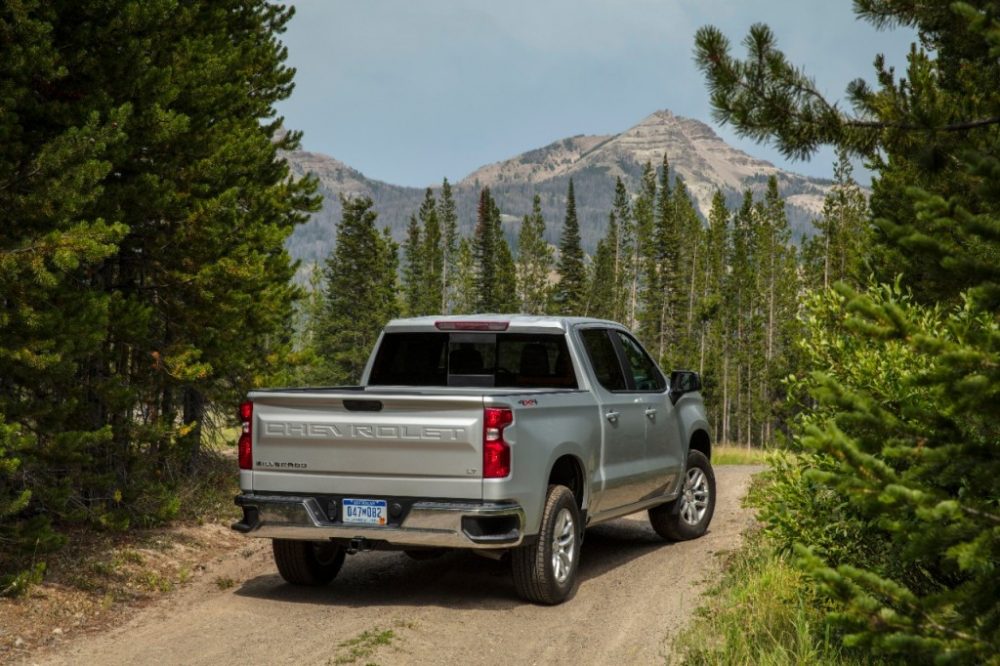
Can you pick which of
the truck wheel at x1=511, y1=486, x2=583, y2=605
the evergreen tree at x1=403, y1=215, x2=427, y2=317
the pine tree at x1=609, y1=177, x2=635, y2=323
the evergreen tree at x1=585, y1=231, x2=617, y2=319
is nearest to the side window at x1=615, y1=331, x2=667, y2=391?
the truck wheel at x1=511, y1=486, x2=583, y2=605

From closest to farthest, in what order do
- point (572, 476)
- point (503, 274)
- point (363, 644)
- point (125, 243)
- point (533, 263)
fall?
point (363, 644)
point (572, 476)
point (125, 243)
point (503, 274)
point (533, 263)

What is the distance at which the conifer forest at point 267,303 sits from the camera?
3.30 m

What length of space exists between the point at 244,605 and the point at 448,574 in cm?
196

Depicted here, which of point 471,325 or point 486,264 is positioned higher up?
point 486,264

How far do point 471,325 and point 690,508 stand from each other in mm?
3463

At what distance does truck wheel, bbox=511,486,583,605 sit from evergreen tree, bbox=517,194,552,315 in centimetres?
9645

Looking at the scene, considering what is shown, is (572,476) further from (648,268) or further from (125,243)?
(648,268)

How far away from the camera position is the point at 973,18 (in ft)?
10.8

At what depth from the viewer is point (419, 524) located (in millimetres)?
7176

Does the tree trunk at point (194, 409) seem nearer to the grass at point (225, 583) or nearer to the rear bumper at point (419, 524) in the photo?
the grass at point (225, 583)

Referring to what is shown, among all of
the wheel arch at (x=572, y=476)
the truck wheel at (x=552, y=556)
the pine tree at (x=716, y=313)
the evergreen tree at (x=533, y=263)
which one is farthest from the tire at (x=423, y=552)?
the evergreen tree at (x=533, y=263)

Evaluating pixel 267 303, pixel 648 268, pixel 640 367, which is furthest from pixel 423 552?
pixel 648 268

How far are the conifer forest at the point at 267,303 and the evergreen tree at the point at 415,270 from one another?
76.0 m

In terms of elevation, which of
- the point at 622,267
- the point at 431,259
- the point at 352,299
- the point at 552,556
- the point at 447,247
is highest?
the point at 447,247
